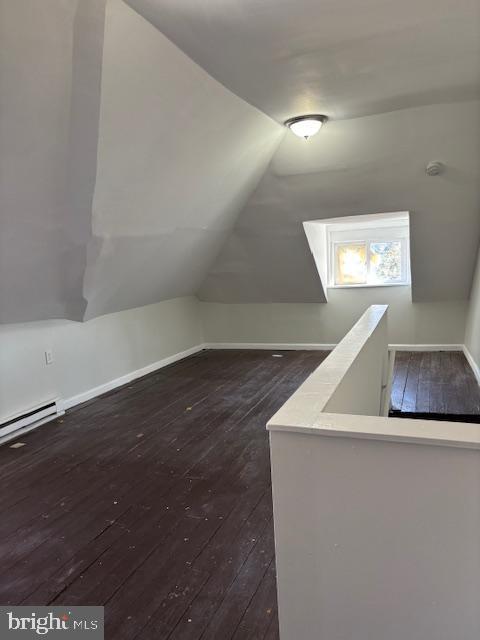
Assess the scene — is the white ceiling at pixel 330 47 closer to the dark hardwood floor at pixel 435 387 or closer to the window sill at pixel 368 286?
the dark hardwood floor at pixel 435 387

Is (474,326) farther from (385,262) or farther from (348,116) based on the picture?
(348,116)

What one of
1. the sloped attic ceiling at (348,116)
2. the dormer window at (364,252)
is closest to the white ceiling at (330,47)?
the sloped attic ceiling at (348,116)

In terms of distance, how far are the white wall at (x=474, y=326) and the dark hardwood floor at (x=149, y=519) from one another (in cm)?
208

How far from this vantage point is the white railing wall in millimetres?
1017

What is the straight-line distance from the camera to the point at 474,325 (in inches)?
181

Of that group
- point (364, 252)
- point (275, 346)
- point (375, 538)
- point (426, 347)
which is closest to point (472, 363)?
point (426, 347)

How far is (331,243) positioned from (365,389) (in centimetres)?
380

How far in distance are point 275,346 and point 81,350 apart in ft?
9.29

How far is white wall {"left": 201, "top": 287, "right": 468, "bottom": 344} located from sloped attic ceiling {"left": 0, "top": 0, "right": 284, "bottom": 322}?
211cm

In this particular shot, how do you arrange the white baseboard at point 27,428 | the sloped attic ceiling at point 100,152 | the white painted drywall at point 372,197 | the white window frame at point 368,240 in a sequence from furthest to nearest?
the white window frame at point 368,240 → the white painted drywall at point 372,197 → the white baseboard at point 27,428 → the sloped attic ceiling at point 100,152

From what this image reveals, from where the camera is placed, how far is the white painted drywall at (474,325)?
4.34 meters

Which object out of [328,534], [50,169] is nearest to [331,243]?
[50,169]

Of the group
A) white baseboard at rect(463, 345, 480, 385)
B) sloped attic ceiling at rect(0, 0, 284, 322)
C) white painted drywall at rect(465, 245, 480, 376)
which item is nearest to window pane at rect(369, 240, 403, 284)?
white painted drywall at rect(465, 245, 480, 376)

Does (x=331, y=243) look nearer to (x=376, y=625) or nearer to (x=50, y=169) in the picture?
(x=50, y=169)
